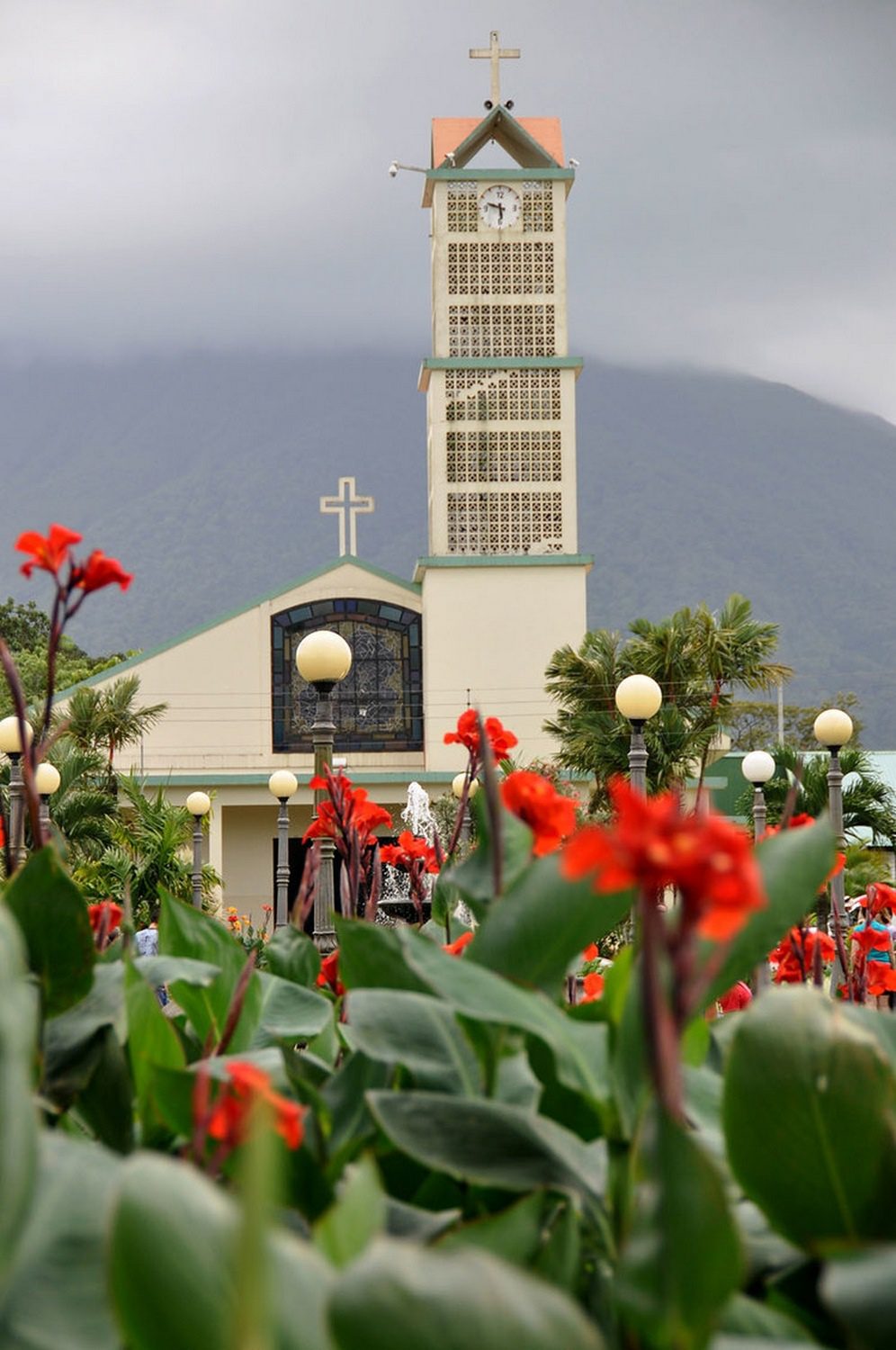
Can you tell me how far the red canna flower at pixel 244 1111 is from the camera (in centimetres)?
82

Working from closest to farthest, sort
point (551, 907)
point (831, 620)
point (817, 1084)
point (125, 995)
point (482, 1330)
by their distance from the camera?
point (482, 1330) → point (817, 1084) → point (551, 907) → point (125, 995) → point (831, 620)

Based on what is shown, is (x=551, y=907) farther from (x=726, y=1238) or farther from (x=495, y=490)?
(x=495, y=490)

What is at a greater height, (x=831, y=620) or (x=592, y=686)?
(x=831, y=620)

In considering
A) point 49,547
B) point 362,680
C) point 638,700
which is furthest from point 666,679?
point 49,547

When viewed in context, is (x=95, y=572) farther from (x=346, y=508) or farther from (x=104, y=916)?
(x=346, y=508)

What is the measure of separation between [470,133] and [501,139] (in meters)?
0.90

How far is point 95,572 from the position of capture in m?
1.26

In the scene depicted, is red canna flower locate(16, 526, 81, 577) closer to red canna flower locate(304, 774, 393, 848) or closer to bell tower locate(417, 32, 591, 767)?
red canna flower locate(304, 774, 393, 848)

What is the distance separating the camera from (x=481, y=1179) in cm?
86

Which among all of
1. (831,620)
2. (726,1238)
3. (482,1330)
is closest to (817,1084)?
(726,1238)

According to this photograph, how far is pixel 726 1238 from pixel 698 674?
81.8 feet

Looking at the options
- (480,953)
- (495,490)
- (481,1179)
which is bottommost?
(481,1179)

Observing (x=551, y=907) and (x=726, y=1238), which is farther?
(x=551, y=907)

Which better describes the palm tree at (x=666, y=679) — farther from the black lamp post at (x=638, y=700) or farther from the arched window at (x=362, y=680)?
the black lamp post at (x=638, y=700)
